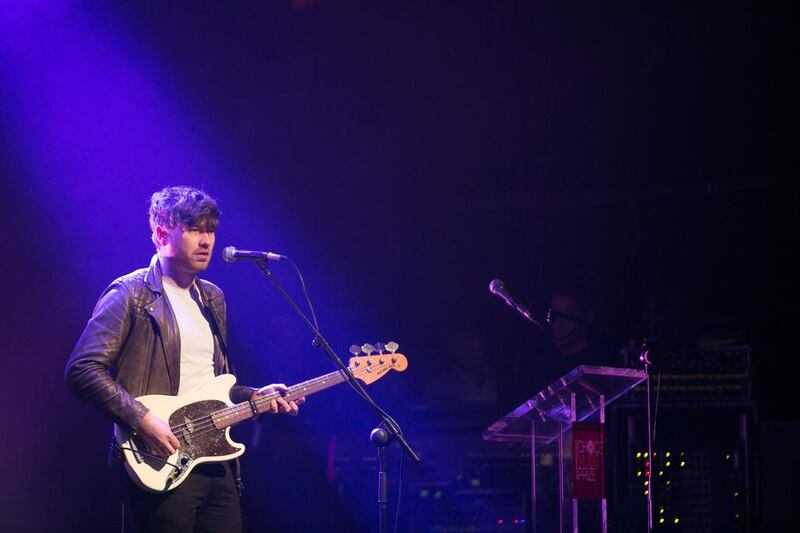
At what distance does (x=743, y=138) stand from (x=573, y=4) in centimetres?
233

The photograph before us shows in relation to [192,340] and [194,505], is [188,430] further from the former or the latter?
[192,340]

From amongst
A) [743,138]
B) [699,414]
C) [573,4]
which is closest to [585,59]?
[573,4]

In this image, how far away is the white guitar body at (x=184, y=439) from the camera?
347cm

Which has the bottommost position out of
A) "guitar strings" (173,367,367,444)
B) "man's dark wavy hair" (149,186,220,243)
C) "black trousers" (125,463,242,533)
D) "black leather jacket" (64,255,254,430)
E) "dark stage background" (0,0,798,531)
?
"black trousers" (125,463,242,533)

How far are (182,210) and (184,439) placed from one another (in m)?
1.03

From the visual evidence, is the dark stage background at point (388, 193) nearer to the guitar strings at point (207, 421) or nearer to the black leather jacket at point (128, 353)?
the guitar strings at point (207, 421)

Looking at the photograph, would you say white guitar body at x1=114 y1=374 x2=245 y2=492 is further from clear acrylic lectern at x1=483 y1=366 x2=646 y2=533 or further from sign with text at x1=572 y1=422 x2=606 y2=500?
sign with text at x1=572 y1=422 x2=606 y2=500

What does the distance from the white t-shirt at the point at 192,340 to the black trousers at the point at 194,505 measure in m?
0.39

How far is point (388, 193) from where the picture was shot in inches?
304

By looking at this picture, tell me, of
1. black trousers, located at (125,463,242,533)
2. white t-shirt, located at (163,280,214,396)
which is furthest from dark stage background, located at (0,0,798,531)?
black trousers, located at (125,463,242,533)

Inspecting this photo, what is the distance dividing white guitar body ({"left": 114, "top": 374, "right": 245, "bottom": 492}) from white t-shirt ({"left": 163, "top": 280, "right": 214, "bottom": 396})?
0.20 ft

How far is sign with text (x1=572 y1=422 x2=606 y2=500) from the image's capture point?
3.99m

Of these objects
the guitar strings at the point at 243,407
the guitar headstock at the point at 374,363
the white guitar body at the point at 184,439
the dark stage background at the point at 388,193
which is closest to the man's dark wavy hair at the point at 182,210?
the white guitar body at the point at 184,439

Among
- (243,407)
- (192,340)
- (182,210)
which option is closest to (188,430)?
(243,407)
